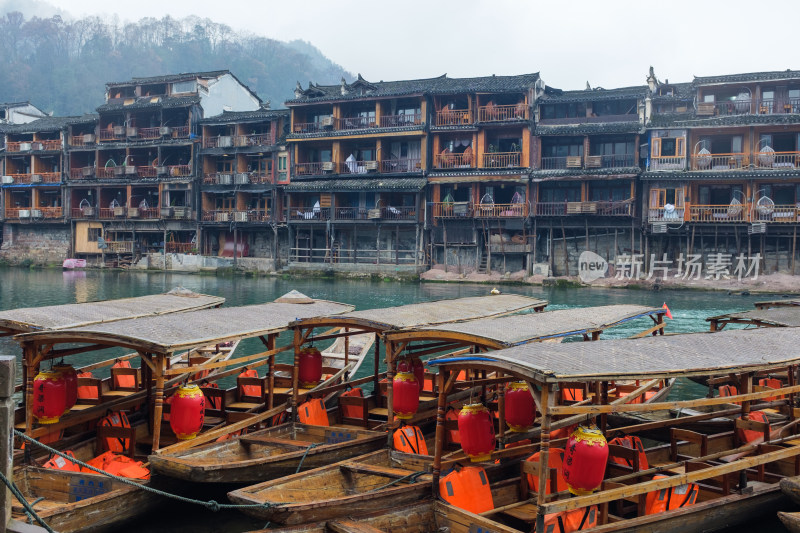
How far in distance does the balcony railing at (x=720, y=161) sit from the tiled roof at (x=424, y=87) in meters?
9.84

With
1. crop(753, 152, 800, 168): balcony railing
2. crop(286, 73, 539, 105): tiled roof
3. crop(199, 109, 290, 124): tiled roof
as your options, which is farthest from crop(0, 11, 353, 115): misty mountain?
crop(753, 152, 800, 168): balcony railing

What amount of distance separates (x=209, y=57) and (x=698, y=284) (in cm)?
8629

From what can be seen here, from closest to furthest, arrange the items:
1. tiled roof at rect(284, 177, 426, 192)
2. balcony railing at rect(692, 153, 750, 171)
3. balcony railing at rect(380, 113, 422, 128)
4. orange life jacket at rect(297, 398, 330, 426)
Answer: orange life jacket at rect(297, 398, 330, 426) → balcony railing at rect(692, 153, 750, 171) → tiled roof at rect(284, 177, 426, 192) → balcony railing at rect(380, 113, 422, 128)

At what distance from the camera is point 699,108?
37.9 metres

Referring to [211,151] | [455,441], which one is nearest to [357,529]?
[455,441]

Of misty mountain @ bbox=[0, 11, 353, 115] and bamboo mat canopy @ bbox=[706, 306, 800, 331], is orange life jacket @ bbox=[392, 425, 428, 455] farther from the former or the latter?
misty mountain @ bbox=[0, 11, 353, 115]

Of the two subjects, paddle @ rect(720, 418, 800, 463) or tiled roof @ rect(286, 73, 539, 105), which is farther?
tiled roof @ rect(286, 73, 539, 105)

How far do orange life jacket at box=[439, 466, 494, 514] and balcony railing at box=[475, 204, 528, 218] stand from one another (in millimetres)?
34071

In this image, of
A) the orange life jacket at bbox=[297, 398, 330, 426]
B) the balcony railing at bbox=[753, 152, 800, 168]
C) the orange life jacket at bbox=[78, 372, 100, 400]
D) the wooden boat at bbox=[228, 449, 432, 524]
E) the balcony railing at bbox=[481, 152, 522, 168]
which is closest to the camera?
the wooden boat at bbox=[228, 449, 432, 524]

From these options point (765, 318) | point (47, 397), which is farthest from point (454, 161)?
point (47, 397)

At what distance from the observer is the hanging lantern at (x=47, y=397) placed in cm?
927

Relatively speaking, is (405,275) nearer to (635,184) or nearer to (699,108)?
(635,184)

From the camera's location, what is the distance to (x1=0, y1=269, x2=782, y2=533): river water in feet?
93.1

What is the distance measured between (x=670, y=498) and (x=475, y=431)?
2295 mm
